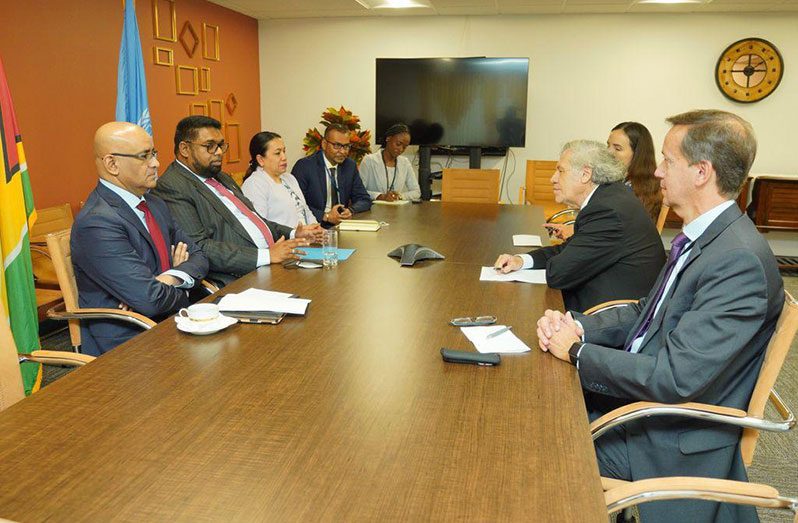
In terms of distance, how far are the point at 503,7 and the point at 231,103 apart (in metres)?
3.16

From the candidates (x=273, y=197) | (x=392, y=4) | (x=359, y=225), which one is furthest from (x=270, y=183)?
(x=392, y=4)

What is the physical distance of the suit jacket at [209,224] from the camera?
3.08 meters

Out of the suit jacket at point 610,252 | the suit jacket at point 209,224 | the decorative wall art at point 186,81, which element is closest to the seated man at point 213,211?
the suit jacket at point 209,224

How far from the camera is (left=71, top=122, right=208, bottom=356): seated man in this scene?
2.50 m

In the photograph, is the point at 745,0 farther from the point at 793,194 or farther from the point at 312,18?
the point at 312,18

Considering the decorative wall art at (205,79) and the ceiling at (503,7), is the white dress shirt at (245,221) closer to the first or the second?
the decorative wall art at (205,79)

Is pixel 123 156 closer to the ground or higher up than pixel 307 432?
higher up

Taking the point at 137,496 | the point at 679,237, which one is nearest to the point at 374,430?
the point at 137,496

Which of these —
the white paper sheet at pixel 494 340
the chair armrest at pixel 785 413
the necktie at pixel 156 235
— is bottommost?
the chair armrest at pixel 785 413

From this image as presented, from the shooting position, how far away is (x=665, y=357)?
5.33ft

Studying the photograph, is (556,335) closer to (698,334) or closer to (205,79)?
(698,334)

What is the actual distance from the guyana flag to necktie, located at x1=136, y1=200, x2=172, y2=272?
88 centimetres

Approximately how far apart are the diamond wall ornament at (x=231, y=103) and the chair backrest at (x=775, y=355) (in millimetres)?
6494

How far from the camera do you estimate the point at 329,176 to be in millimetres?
5133
